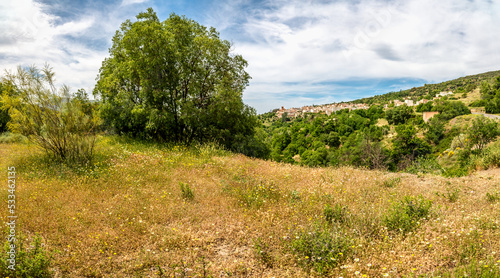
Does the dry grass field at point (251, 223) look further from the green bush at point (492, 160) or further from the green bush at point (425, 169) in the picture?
the green bush at point (492, 160)

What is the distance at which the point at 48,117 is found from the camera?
806cm

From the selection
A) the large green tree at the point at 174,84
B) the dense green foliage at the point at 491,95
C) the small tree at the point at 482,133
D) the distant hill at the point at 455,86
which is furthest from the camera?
the distant hill at the point at 455,86

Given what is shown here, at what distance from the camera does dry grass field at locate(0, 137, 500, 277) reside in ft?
11.7

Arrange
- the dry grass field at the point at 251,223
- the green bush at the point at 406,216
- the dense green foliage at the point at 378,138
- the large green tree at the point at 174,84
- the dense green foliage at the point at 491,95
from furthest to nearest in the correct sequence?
the dense green foliage at the point at 491,95
the dense green foliage at the point at 378,138
the large green tree at the point at 174,84
the green bush at the point at 406,216
the dry grass field at the point at 251,223

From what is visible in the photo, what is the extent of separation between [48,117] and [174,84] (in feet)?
19.5

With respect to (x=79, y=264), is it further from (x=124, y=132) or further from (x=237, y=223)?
(x=124, y=132)

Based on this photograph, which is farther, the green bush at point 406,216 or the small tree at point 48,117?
the small tree at point 48,117

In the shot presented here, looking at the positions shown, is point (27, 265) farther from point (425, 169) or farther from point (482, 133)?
point (482, 133)

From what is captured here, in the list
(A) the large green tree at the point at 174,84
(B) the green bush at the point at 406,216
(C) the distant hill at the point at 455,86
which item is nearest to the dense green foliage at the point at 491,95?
(C) the distant hill at the point at 455,86

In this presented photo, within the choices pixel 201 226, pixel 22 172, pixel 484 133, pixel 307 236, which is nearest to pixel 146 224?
pixel 201 226

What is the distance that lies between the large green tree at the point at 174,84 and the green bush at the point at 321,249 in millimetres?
9249

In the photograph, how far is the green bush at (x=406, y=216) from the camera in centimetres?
443

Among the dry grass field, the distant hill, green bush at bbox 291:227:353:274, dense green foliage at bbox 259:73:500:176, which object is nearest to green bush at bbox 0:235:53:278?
the dry grass field

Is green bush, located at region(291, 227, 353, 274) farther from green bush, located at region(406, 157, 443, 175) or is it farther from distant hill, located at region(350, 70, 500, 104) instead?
distant hill, located at region(350, 70, 500, 104)
